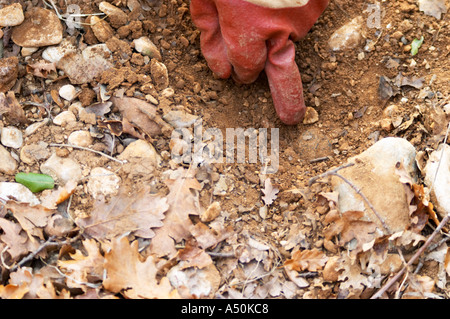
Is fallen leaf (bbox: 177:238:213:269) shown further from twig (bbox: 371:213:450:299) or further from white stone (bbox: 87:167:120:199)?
twig (bbox: 371:213:450:299)

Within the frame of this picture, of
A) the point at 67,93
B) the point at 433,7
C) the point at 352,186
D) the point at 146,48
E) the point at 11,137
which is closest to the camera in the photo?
the point at 352,186

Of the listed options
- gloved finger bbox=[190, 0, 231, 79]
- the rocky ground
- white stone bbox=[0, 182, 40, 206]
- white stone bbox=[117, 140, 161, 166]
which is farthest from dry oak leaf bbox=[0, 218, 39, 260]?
gloved finger bbox=[190, 0, 231, 79]

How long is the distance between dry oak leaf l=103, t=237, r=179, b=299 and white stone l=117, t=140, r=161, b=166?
0.39 m

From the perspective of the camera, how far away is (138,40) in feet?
7.41

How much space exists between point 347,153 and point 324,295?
2.26 ft

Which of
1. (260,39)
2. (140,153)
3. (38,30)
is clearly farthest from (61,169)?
(260,39)

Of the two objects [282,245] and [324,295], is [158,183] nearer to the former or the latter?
[282,245]

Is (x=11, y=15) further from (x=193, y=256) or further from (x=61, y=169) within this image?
(x=193, y=256)

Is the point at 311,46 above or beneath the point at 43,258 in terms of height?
above

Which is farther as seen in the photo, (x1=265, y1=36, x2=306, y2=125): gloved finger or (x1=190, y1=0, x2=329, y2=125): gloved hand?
(x1=265, y1=36, x2=306, y2=125): gloved finger

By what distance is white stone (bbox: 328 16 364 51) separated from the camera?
7.78 feet

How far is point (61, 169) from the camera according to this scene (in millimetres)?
1978

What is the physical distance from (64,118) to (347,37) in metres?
1.36

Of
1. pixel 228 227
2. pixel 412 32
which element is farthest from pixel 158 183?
pixel 412 32
